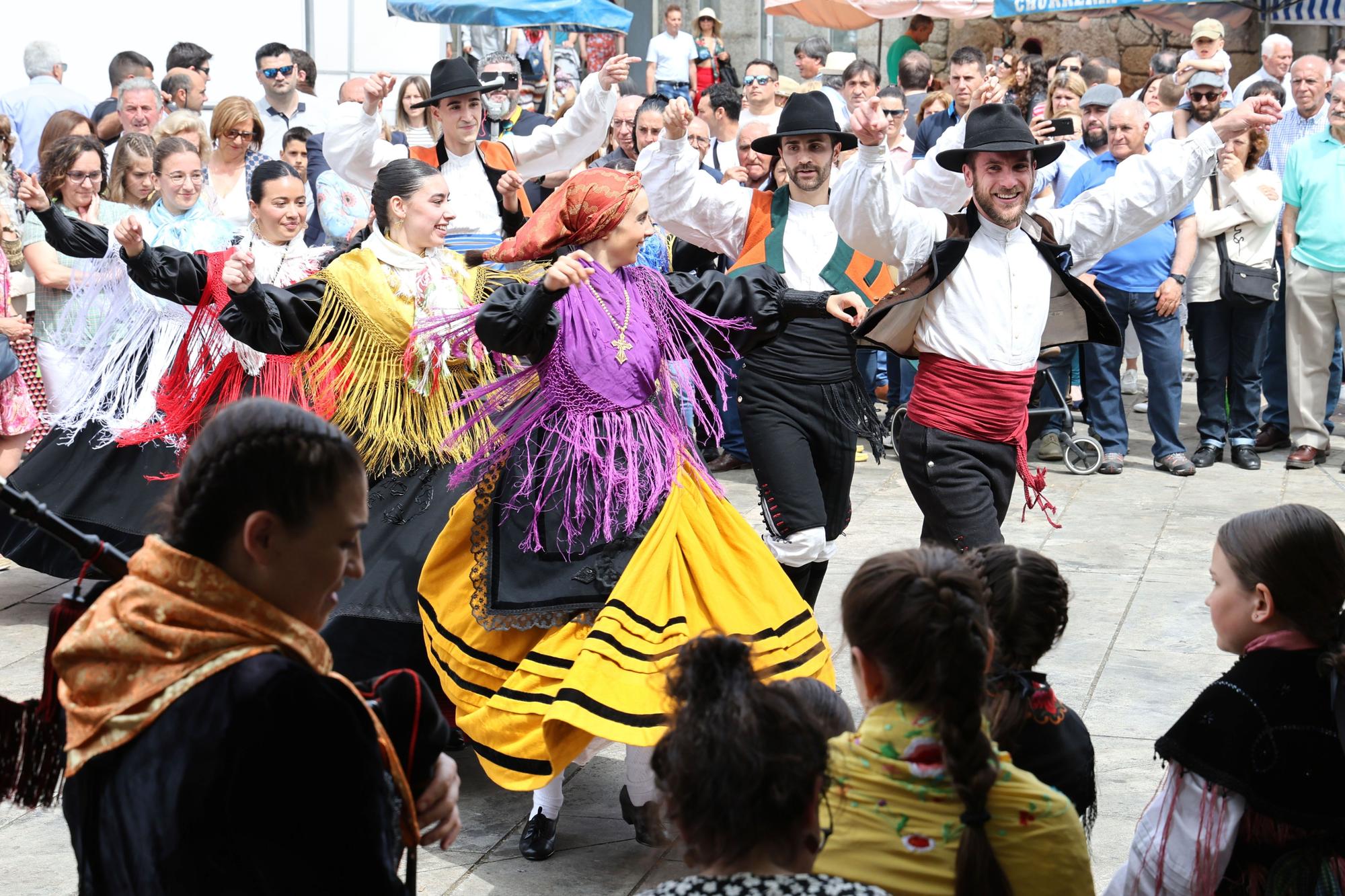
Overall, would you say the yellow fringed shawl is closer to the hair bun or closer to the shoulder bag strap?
the hair bun

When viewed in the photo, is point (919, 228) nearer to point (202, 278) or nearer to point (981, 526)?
point (981, 526)

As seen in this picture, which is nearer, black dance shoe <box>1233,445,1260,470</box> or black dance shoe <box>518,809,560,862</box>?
black dance shoe <box>518,809,560,862</box>

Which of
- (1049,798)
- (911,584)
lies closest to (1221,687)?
(1049,798)

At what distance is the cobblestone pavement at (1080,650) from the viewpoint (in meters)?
3.68

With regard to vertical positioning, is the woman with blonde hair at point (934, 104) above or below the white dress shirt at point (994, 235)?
above

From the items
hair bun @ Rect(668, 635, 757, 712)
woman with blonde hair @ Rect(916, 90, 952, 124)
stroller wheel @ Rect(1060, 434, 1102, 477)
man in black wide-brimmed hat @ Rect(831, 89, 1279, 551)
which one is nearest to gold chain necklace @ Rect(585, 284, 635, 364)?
man in black wide-brimmed hat @ Rect(831, 89, 1279, 551)

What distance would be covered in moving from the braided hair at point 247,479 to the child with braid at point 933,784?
0.82 m

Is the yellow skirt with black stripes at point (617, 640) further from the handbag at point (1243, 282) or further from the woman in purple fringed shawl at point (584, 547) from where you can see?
the handbag at point (1243, 282)

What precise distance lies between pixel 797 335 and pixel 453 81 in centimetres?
218

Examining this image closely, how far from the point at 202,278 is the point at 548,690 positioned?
2117mm

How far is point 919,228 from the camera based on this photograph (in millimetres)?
4520

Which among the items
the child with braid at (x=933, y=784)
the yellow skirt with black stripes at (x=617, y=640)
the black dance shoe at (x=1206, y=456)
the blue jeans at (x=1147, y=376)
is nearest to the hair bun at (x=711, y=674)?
the child with braid at (x=933, y=784)

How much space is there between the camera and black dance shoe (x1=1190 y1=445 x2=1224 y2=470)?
8.34m

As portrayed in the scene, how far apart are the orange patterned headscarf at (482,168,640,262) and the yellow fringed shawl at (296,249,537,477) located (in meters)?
0.37
